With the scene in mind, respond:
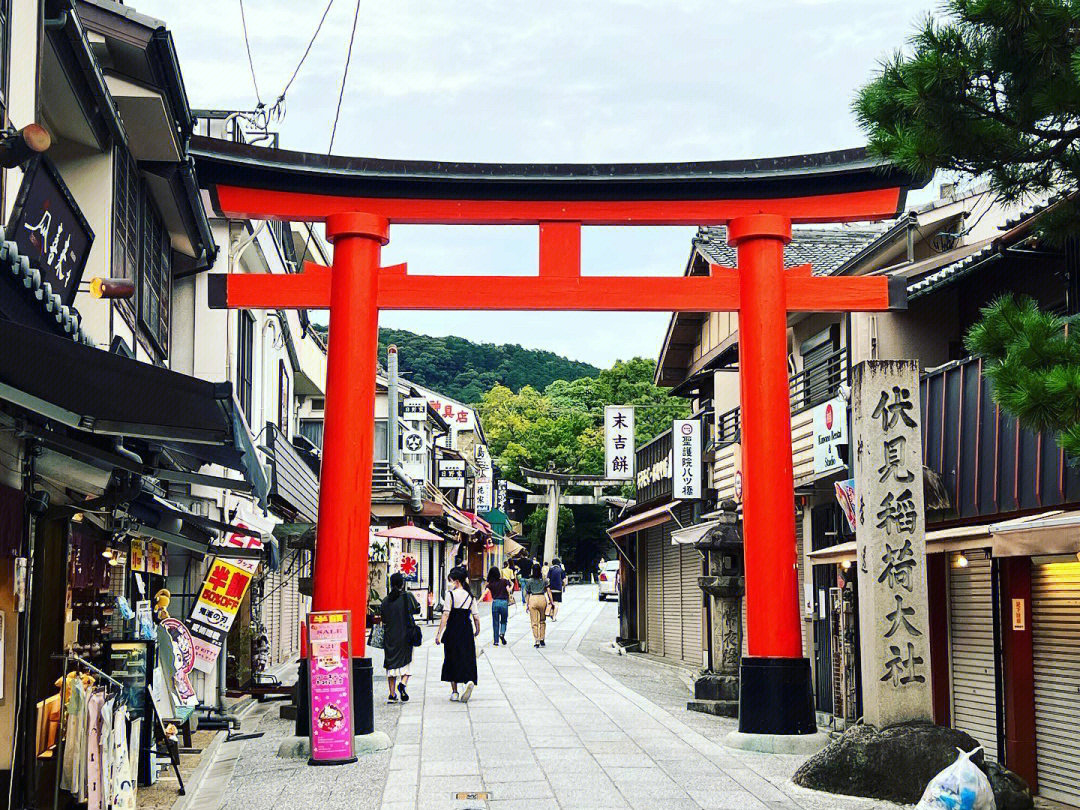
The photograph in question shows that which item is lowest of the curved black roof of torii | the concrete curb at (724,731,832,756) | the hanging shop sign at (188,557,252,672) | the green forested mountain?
the concrete curb at (724,731,832,756)

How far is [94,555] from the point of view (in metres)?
11.9

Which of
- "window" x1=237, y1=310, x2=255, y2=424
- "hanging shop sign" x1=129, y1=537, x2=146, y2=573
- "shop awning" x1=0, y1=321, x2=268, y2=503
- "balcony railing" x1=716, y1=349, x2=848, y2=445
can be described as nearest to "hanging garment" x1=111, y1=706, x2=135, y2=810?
"shop awning" x1=0, y1=321, x2=268, y2=503

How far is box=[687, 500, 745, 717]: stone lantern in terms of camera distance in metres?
18.2

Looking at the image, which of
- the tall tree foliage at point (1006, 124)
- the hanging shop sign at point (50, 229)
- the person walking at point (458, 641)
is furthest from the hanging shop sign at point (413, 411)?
the tall tree foliage at point (1006, 124)

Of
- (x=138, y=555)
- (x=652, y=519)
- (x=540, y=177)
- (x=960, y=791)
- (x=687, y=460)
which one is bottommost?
(x=960, y=791)

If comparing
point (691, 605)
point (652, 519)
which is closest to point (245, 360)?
point (652, 519)

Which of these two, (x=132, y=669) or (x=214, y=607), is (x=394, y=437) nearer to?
(x=214, y=607)

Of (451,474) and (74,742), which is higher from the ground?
(451,474)

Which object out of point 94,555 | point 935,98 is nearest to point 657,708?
point 94,555

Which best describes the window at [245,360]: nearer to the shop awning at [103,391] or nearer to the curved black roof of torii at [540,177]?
the curved black roof of torii at [540,177]

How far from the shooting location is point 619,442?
129 feet

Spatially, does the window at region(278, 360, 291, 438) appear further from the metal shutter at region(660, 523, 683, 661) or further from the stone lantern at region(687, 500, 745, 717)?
the stone lantern at region(687, 500, 745, 717)

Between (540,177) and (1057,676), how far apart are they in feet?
25.1

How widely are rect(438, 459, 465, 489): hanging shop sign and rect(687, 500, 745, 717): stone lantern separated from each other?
33971 mm
